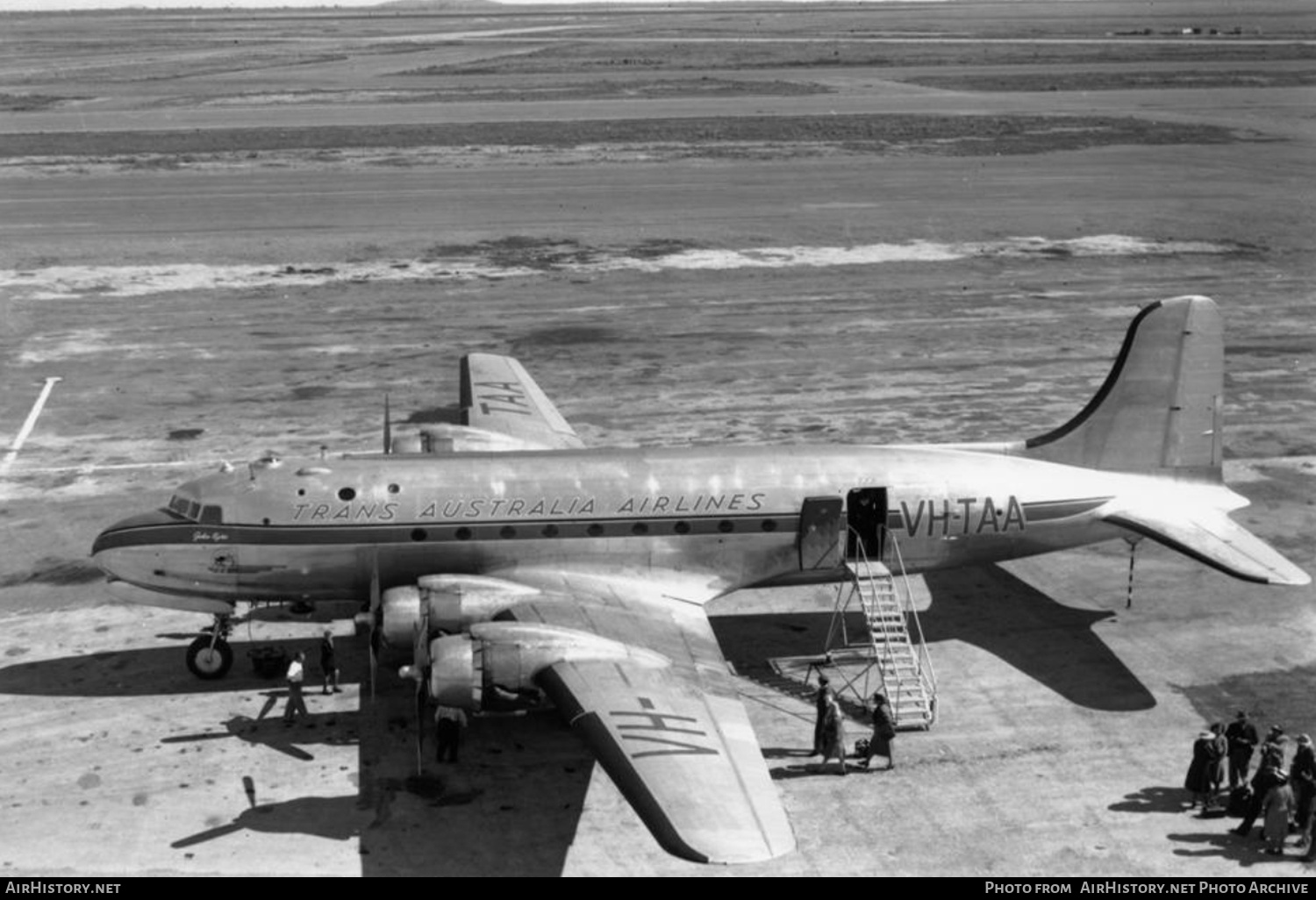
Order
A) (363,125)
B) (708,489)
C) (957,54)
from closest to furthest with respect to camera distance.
A: 1. (708,489)
2. (363,125)
3. (957,54)

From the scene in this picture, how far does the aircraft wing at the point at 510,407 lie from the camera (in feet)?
106

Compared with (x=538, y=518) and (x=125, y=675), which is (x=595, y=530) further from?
(x=125, y=675)

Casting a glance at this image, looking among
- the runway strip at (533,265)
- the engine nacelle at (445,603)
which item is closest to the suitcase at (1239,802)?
the engine nacelle at (445,603)

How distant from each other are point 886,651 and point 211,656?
12.6 m

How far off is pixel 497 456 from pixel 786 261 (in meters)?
37.5

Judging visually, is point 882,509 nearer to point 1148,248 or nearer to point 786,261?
point 786,261

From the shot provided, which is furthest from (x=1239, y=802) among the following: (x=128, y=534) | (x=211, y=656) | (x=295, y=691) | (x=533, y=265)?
(x=533, y=265)

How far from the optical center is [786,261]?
Answer: 61438 mm

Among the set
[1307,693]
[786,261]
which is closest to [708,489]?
[1307,693]

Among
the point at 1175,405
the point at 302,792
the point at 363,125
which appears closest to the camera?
the point at 302,792

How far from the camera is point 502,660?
Answer: 21.2 metres

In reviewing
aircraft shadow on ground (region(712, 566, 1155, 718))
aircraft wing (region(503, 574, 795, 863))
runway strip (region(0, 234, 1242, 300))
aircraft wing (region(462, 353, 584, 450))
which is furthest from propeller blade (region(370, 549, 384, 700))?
runway strip (region(0, 234, 1242, 300))

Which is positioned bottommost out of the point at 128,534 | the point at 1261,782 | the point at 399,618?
the point at 1261,782
